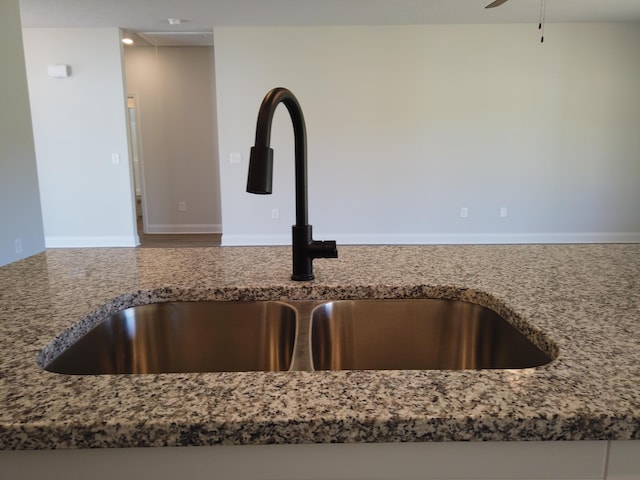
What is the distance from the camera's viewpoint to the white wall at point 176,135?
6.20 m

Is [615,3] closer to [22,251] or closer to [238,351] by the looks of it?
[238,351]

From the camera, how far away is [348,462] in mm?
541

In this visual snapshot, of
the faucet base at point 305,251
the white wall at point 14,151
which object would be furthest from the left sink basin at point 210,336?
the white wall at point 14,151

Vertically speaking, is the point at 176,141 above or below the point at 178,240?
above

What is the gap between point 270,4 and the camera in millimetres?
4074

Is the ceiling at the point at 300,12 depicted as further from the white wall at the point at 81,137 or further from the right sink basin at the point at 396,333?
the right sink basin at the point at 396,333

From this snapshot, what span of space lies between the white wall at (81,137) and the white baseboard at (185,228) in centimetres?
128

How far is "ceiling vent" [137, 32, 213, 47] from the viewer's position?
5.32m

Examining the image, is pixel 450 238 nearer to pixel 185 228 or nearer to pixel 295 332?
pixel 185 228

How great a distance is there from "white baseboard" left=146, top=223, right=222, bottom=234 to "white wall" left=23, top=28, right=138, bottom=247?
1283 millimetres

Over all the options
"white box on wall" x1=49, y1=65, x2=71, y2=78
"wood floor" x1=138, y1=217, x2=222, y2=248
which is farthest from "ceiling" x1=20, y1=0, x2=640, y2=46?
"wood floor" x1=138, y1=217, x2=222, y2=248

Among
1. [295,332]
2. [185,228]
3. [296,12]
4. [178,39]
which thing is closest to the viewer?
[295,332]

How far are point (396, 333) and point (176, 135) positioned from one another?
20.0 feet

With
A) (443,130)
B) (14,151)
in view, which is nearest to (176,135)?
(14,151)
